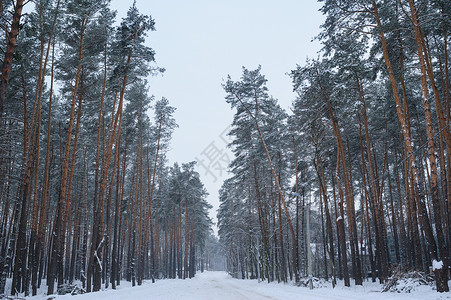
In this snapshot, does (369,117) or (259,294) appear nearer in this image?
(259,294)

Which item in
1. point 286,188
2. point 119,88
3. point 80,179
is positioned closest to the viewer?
point 119,88

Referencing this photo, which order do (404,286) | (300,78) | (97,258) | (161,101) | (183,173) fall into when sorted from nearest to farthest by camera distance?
(404,286) < (97,258) < (300,78) < (161,101) < (183,173)

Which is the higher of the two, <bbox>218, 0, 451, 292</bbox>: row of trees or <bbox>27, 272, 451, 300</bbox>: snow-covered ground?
<bbox>218, 0, 451, 292</bbox>: row of trees

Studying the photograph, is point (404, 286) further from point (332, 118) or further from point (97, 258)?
point (97, 258)

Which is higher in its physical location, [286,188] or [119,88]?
[119,88]

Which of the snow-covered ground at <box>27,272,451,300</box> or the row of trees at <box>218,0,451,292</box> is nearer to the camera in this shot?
the snow-covered ground at <box>27,272,451,300</box>

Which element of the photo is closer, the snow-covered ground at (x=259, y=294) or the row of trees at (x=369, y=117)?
the snow-covered ground at (x=259, y=294)

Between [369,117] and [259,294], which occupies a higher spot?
[369,117]

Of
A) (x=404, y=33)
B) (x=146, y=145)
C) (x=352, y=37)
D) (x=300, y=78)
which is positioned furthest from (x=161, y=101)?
(x=404, y=33)

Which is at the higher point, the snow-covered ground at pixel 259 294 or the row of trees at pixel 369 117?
the row of trees at pixel 369 117

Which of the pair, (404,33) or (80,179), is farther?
(80,179)

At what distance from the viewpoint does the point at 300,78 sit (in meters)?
19.5

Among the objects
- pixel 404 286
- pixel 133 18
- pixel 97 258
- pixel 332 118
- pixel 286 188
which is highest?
pixel 133 18

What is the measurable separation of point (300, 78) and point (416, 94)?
8.50 m
